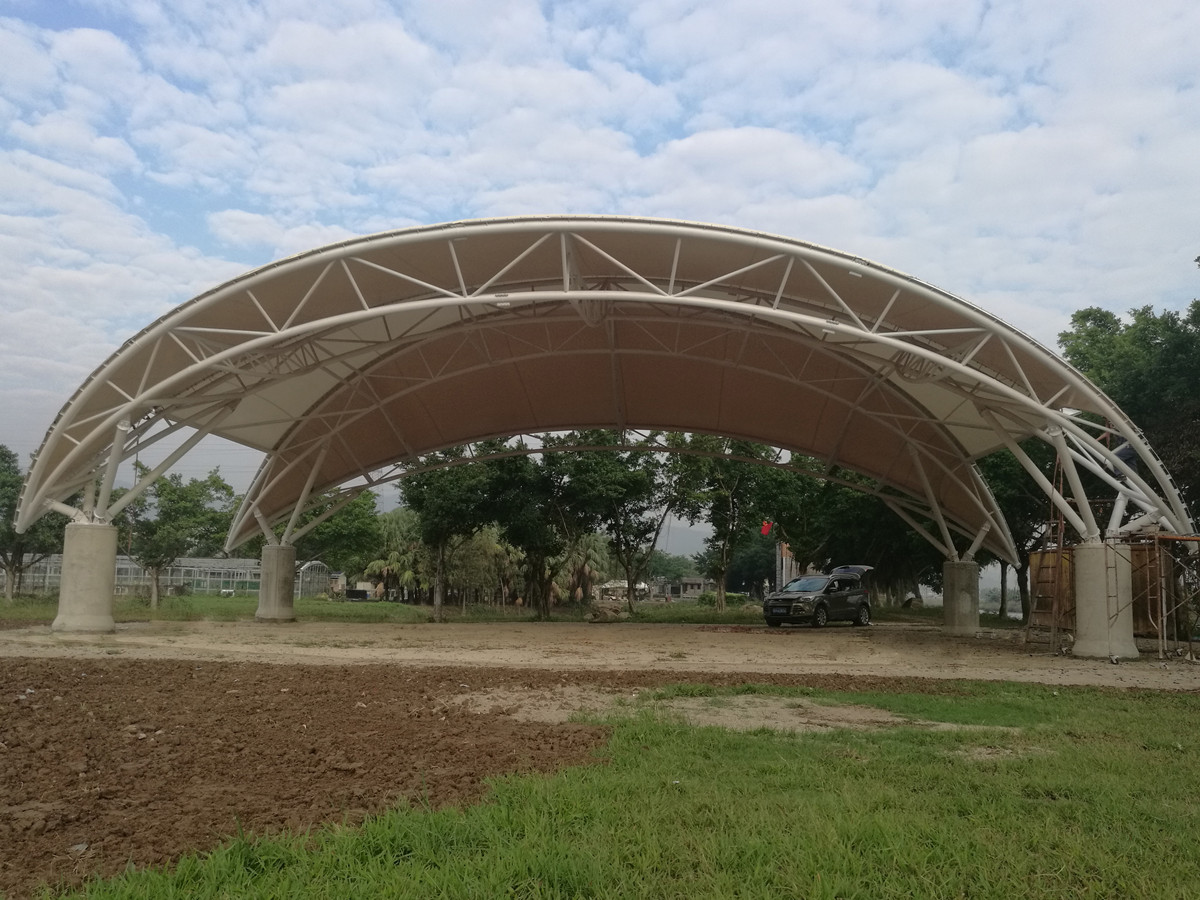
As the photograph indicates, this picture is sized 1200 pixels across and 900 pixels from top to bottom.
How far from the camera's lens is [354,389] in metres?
25.0

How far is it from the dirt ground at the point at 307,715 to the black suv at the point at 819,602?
32.6 feet

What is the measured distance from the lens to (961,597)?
26.5 meters

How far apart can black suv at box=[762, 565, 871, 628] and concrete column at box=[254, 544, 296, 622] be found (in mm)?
15878

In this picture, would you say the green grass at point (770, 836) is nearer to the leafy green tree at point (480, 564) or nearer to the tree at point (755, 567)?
the leafy green tree at point (480, 564)

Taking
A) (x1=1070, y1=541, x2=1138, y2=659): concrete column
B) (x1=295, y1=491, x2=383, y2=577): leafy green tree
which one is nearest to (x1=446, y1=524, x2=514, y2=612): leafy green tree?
(x1=295, y1=491, x2=383, y2=577): leafy green tree

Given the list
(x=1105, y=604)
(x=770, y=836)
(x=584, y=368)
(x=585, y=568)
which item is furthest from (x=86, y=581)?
(x=585, y=568)

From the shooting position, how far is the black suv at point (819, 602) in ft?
97.4

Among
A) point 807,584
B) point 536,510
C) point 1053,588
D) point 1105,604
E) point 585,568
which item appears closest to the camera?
point 1105,604

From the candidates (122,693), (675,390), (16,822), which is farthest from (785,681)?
(675,390)

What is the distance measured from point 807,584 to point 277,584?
17680 millimetres

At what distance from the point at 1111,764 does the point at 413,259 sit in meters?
15.4

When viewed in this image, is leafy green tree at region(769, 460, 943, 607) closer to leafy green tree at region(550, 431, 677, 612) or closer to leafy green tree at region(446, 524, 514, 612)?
leafy green tree at region(550, 431, 677, 612)

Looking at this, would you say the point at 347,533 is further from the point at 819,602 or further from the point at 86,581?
the point at 86,581

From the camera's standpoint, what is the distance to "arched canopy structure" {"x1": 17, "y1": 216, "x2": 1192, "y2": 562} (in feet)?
56.8
